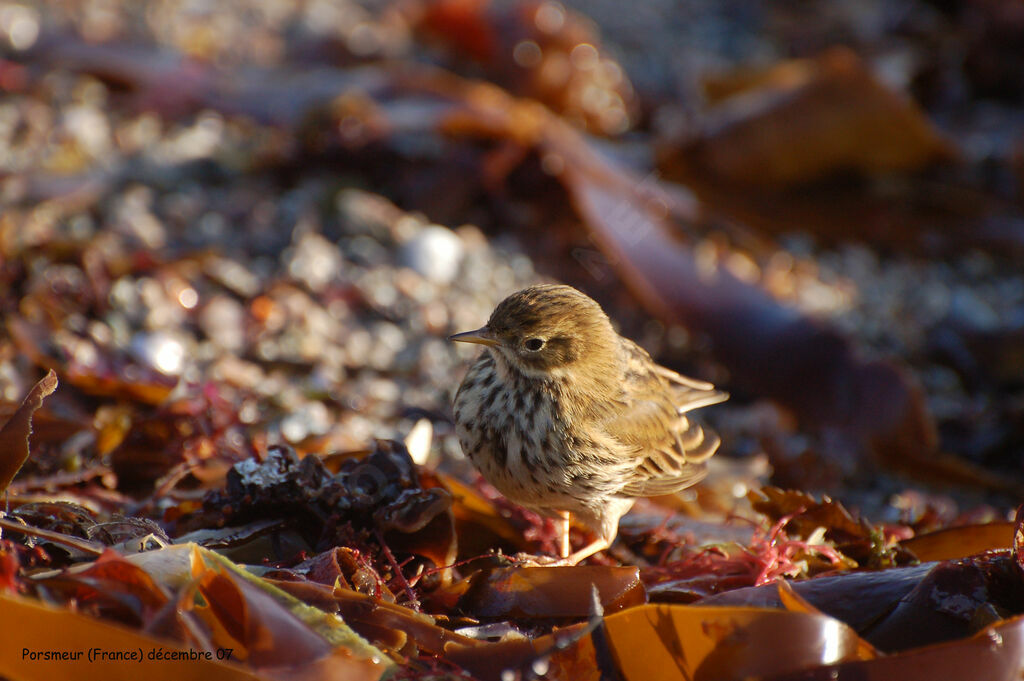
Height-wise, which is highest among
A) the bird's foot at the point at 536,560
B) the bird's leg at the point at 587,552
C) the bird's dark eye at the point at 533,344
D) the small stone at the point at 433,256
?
the small stone at the point at 433,256

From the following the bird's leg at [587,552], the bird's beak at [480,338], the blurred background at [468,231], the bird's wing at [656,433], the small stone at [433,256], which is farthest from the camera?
the small stone at [433,256]

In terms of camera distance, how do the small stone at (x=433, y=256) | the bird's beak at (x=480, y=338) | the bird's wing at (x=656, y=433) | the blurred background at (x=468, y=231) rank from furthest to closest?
the small stone at (x=433, y=256) < the blurred background at (x=468, y=231) < the bird's wing at (x=656, y=433) < the bird's beak at (x=480, y=338)

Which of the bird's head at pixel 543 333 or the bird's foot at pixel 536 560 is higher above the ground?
the bird's head at pixel 543 333

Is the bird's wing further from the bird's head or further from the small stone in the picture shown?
the small stone

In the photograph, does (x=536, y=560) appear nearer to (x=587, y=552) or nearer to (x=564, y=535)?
(x=587, y=552)

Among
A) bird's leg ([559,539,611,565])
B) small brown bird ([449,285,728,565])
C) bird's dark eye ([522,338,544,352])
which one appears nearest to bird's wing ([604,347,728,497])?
small brown bird ([449,285,728,565])

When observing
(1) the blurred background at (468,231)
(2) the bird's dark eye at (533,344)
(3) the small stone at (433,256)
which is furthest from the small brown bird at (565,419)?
(3) the small stone at (433,256)

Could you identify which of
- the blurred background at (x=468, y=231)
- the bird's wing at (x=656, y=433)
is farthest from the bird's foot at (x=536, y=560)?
the blurred background at (x=468, y=231)

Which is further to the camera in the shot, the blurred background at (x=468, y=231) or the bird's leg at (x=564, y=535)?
the blurred background at (x=468, y=231)

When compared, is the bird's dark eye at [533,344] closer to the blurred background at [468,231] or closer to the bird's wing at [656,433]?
the bird's wing at [656,433]
